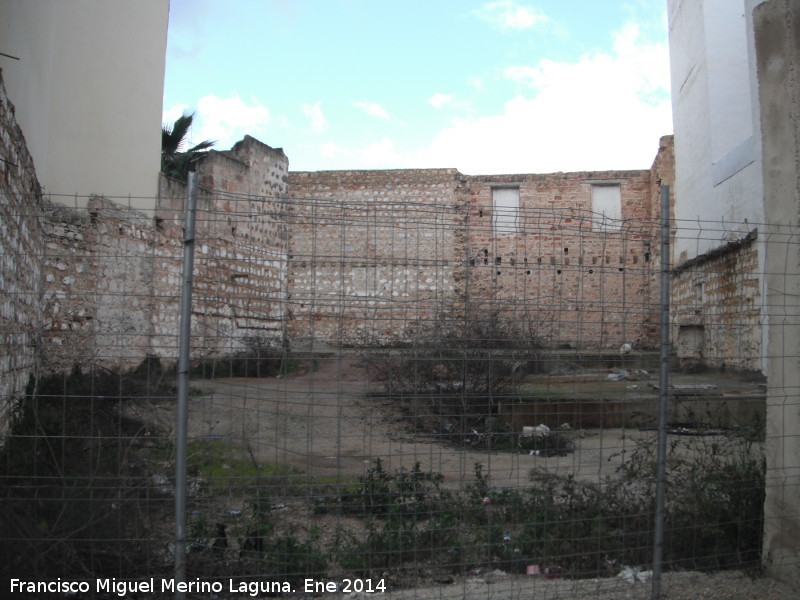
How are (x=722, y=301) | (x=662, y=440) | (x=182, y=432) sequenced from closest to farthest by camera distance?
(x=182, y=432)
(x=662, y=440)
(x=722, y=301)

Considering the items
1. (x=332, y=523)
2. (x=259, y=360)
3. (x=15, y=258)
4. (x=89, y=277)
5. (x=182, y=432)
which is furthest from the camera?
(x=89, y=277)

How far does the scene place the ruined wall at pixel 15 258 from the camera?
13.3ft

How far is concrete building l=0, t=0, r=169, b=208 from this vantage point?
547 cm

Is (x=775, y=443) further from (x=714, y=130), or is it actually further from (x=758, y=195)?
(x=714, y=130)

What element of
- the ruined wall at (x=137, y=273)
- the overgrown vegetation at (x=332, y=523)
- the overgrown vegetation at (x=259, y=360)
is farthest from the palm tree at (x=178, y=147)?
the overgrown vegetation at (x=332, y=523)

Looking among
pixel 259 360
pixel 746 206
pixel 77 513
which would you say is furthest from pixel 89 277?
pixel 746 206

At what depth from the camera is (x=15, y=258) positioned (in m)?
4.39

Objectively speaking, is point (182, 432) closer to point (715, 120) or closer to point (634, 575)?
point (634, 575)

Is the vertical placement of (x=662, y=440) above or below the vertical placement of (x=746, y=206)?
→ below

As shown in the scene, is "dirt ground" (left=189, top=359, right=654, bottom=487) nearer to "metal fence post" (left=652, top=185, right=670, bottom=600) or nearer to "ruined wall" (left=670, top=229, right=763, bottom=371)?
"metal fence post" (left=652, top=185, right=670, bottom=600)

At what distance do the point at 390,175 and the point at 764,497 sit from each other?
13917 mm

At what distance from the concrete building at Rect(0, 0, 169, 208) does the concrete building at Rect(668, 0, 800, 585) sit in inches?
198

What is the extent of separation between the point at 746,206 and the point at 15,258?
397 inches

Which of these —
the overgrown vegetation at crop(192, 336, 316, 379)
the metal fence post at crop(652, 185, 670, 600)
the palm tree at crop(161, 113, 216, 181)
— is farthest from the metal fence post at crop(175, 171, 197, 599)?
the palm tree at crop(161, 113, 216, 181)
